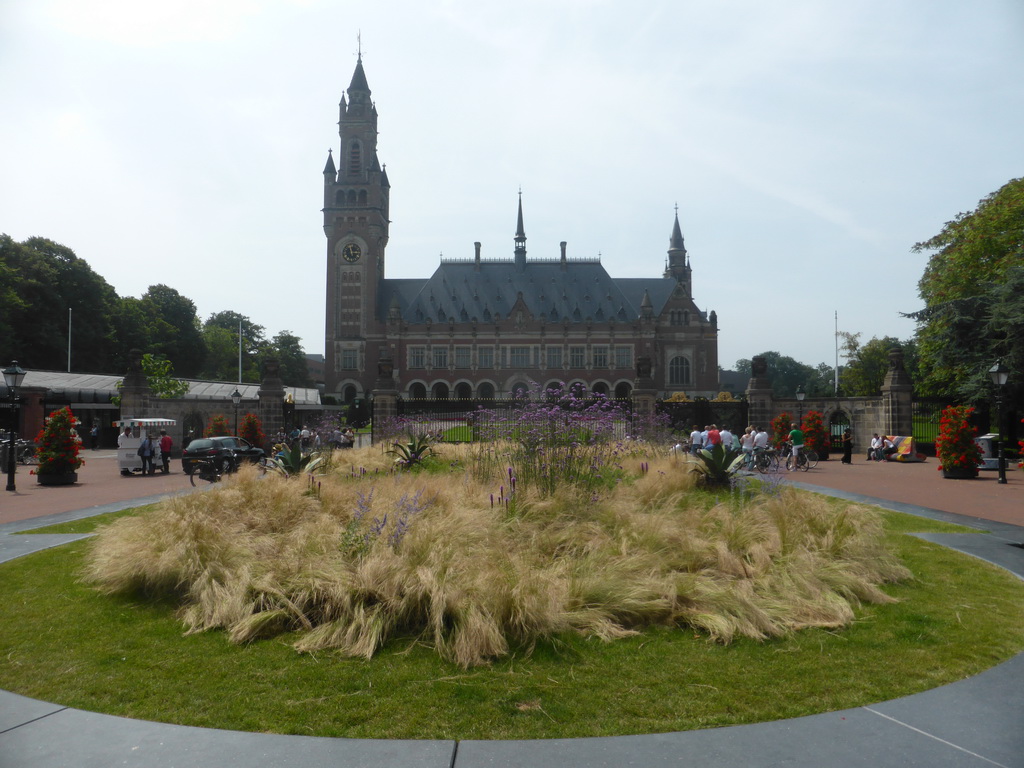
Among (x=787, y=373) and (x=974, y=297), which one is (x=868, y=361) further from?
(x=787, y=373)

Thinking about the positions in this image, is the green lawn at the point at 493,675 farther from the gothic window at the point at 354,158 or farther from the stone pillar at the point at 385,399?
the gothic window at the point at 354,158

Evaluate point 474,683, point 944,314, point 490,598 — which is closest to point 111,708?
point 474,683

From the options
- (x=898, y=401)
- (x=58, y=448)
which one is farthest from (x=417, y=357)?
(x=58, y=448)

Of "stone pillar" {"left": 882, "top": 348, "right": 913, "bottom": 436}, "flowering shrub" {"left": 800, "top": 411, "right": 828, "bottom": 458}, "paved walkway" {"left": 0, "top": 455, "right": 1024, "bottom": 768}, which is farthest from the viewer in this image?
"stone pillar" {"left": 882, "top": 348, "right": 913, "bottom": 436}

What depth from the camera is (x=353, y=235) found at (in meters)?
64.6

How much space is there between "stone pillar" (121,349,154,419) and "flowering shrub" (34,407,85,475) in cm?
648

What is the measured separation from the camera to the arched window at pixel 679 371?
64.8m

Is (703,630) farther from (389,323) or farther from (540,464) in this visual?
(389,323)

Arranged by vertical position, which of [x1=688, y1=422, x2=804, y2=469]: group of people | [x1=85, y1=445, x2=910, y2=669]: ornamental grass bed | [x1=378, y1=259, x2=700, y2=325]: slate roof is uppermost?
[x1=378, y1=259, x2=700, y2=325]: slate roof

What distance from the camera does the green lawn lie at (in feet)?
11.1

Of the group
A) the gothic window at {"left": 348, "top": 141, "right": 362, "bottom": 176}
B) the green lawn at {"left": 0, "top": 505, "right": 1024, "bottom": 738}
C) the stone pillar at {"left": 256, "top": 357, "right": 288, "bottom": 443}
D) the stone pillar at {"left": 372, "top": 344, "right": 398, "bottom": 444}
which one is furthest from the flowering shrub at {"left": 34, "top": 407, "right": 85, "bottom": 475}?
the gothic window at {"left": 348, "top": 141, "right": 362, "bottom": 176}

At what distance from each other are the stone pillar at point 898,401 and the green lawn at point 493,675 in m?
20.2

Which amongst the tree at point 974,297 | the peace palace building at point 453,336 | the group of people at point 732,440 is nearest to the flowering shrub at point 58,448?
the group of people at point 732,440

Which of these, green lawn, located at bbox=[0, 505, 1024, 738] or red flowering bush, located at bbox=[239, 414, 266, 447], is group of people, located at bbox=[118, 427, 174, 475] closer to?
red flowering bush, located at bbox=[239, 414, 266, 447]
